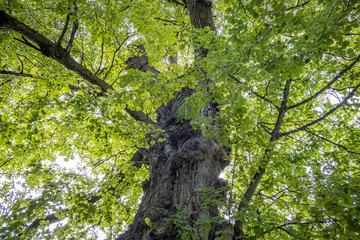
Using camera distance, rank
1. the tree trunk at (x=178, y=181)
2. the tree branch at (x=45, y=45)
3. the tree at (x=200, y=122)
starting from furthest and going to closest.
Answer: the tree trunk at (x=178, y=181)
the tree branch at (x=45, y=45)
the tree at (x=200, y=122)

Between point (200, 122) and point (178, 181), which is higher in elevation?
point (200, 122)

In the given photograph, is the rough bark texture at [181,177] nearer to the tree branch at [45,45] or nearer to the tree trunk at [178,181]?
the tree trunk at [178,181]

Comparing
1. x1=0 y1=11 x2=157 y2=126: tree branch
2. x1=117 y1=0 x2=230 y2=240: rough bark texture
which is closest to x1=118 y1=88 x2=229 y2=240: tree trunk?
x1=117 y1=0 x2=230 y2=240: rough bark texture

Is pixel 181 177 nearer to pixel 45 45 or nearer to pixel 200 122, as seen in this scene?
pixel 200 122

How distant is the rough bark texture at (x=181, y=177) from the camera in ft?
8.59

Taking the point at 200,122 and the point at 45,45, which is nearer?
the point at 45,45

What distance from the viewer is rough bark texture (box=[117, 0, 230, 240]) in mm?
2617

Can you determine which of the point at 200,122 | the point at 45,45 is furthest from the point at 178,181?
the point at 45,45

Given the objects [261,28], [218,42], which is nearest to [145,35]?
[218,42]

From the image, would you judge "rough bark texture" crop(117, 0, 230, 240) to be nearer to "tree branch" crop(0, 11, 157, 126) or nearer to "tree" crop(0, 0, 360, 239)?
"tree" crop(0, 0, 360, 239)

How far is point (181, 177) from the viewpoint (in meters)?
3.18

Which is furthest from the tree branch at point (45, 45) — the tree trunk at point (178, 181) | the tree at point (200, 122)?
the tree trunk at point (178, 181)

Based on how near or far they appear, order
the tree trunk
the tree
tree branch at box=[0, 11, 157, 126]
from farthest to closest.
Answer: the tree trunk → tree branch at box=[0, 11, 157, 126] → the tree

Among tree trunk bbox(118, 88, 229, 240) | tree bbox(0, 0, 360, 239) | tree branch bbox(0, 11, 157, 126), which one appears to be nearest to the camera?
tree bbox(0, 0, 360, 239)
